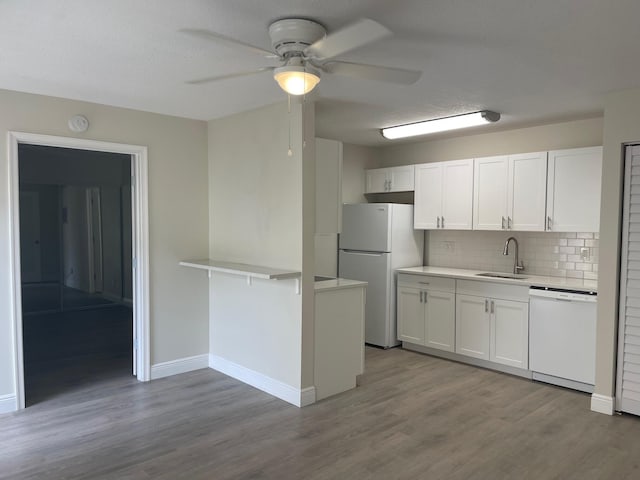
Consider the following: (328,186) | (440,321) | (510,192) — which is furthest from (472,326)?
(328,186)

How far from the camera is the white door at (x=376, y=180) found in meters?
5.77

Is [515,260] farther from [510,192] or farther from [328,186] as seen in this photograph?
[328,186]

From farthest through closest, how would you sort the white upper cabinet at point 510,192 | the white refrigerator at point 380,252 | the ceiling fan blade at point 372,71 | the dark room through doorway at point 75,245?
→ the dark room through doorway at point 75,245
the white refrigerator at point 380,252
the white upper cabinet at point 510,192
the ceiling fan blade at point 372,71

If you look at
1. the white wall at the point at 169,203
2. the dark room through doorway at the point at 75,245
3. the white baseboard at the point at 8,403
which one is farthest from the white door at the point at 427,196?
the white baseboard at the point at 8,403

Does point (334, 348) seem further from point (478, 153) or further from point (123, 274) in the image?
point (123, 274)

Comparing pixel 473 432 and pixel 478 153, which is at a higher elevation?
pixel 478 153

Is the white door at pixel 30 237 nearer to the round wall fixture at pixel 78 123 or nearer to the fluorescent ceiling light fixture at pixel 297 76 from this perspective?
the round wall fixture at pixel 78 123

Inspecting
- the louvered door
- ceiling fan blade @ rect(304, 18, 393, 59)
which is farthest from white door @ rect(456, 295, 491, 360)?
ceiling fan blade @ rect(304, 18, 393, 59)

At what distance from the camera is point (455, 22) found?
2.22 metres

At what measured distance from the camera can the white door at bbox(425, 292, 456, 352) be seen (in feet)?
16.0

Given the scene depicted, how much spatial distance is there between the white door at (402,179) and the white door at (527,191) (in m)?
1.18

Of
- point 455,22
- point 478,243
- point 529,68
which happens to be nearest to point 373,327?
point 478,243

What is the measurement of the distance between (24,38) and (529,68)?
114 inches

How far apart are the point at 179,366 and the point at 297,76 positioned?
329 cm
